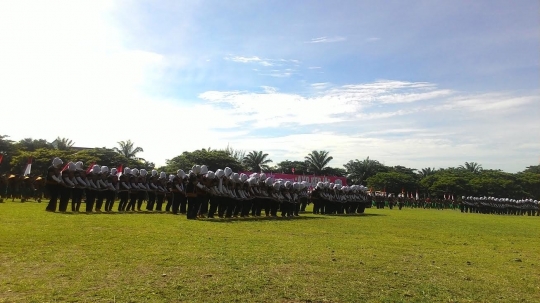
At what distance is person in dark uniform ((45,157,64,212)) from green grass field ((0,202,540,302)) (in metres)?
6.25

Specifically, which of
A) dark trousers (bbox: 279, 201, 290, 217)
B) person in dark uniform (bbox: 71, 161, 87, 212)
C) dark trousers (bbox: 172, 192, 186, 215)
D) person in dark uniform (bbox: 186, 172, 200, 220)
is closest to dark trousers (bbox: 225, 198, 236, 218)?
person in dark uniform (bbox: 186, 172, 200, 220)

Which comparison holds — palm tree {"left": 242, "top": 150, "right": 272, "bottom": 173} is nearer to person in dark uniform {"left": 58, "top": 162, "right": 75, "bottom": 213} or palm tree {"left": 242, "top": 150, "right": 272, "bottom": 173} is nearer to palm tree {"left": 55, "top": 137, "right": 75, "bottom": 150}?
palm tree {"left": 55, "top": 137, "right": 75, "bottom": 150}

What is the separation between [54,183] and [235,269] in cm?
1415

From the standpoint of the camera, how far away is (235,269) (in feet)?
26.9

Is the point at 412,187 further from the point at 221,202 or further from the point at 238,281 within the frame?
the point at 238,281

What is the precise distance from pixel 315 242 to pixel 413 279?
4790 millimetres

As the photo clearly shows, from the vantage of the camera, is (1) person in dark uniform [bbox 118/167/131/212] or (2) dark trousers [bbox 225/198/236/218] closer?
(2) dark trousers [bbox 225/198/236/218]

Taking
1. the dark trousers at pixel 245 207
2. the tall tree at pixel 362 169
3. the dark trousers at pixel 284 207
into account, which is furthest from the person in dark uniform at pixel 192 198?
the tall tree at pixel 362 169

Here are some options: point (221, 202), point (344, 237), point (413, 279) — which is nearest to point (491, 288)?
point (413, 279)

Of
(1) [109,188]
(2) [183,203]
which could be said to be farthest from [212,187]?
(1) [109,188]

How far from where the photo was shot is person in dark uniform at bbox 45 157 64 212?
19406 millimetres

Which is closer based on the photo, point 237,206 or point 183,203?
point 237,206

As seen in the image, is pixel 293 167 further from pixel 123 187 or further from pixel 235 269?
pixel 235 269

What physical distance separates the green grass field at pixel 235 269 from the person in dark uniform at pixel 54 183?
20.5 ft
